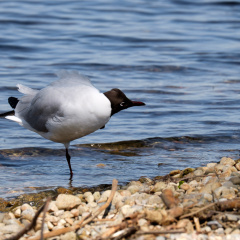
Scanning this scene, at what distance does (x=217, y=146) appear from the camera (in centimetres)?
861

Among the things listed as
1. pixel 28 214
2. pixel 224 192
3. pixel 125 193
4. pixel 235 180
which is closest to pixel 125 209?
pixel 125 193

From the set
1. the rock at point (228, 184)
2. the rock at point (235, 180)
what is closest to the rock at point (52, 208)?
the rock at point (228, 184)

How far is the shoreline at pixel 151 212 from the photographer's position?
435 cm

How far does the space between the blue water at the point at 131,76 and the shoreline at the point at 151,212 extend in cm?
111

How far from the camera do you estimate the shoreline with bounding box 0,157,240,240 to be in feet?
14.3

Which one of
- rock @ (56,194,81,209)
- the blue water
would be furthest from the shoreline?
the blue water

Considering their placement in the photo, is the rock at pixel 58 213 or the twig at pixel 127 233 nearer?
the twig at pixel 127 233

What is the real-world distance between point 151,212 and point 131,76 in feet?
27.6

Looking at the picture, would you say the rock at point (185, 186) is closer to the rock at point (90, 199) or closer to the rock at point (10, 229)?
the rock at point (90, 199)

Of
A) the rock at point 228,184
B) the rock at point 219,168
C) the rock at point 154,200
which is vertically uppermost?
the rock at point 228,184

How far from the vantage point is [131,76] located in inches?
501

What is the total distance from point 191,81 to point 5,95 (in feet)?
12.9

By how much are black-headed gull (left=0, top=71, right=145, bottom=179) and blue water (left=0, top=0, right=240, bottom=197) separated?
660 mm

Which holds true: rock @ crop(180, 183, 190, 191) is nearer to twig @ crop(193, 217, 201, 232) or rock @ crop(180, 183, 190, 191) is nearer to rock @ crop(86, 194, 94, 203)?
rock @ crop(86, 194, 94, 203)
